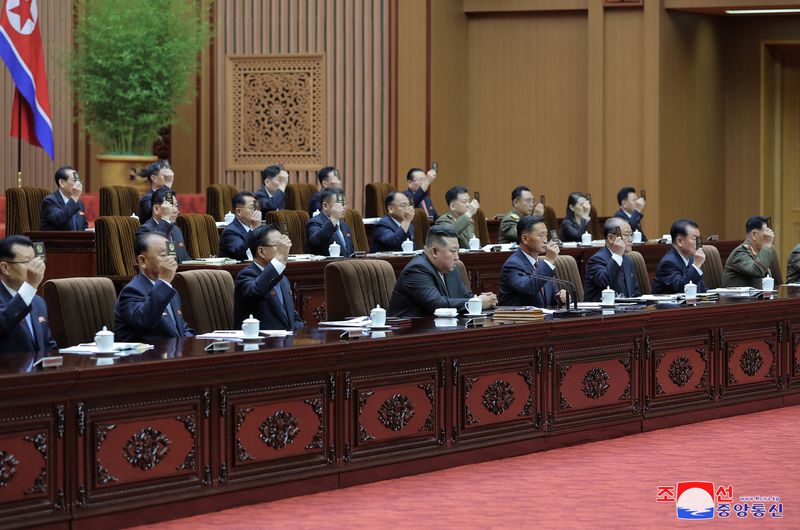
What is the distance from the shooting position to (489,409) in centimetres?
658

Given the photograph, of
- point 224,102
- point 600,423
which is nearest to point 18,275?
point 600,423

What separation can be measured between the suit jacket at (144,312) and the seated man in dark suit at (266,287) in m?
0.70

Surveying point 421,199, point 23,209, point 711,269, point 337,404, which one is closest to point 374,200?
point 421,199

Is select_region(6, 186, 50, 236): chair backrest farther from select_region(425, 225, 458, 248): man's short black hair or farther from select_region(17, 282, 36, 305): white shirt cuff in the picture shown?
select_region(17, 282, 36, 305): white shirt cuff

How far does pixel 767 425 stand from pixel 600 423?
107 cm

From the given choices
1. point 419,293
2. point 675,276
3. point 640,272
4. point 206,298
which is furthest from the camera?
point 640,272

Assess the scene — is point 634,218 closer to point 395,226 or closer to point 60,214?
point 395,226

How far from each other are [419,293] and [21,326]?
7.35ft

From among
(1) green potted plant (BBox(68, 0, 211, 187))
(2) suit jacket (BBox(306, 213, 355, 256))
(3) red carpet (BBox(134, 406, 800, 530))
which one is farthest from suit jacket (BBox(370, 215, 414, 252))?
(3) red carpet (BBox(134, 406, 800, 530))

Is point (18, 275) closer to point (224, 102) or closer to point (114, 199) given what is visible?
point (114, 199)

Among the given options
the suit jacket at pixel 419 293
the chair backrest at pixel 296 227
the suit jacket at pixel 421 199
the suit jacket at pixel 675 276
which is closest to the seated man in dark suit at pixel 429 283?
the suit jacket at pixel 419 293

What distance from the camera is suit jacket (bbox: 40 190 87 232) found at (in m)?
10.8

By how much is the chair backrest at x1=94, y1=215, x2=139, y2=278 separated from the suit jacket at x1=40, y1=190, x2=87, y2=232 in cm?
153

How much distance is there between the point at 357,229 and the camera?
1113 cm
